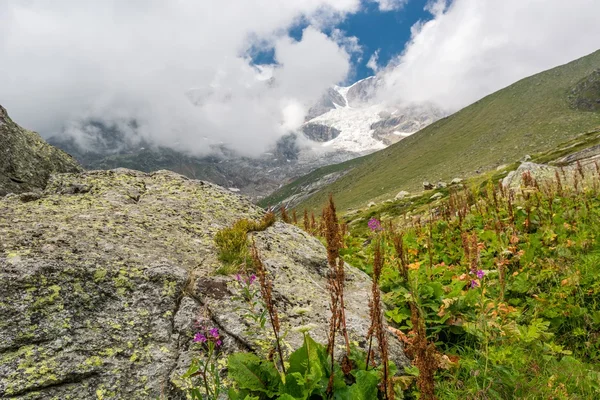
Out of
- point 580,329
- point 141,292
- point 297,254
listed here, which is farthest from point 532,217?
point 141,292

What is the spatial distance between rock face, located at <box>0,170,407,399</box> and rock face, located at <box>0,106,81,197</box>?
290cm

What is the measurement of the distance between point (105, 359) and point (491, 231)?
832 cm

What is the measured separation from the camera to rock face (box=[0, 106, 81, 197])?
32.2 ft

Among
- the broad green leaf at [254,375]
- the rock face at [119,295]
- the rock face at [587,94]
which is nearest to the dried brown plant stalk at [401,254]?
the rock face at [119,295]

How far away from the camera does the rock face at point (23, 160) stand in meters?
9.82

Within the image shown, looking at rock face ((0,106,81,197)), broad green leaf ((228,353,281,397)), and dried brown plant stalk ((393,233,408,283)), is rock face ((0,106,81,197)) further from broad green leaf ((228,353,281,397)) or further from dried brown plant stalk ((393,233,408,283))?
dried brown plant stalk ((393,233,408,283))

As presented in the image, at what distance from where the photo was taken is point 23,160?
1061 centimetres

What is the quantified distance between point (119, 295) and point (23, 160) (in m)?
8.64

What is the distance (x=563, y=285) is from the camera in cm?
581

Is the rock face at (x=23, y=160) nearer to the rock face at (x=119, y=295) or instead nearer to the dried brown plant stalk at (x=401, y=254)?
the rock face at (x=119, y=295)

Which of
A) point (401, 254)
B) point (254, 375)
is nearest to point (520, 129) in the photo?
point (401, 254)

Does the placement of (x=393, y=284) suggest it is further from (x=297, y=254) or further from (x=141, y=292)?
(x=141, y=292)

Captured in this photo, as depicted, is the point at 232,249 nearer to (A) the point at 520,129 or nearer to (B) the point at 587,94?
(A) the point at 520,129

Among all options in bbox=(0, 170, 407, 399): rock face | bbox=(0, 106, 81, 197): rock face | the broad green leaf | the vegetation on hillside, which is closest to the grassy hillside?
bbox=(0, 106, 81, 197): rock face
